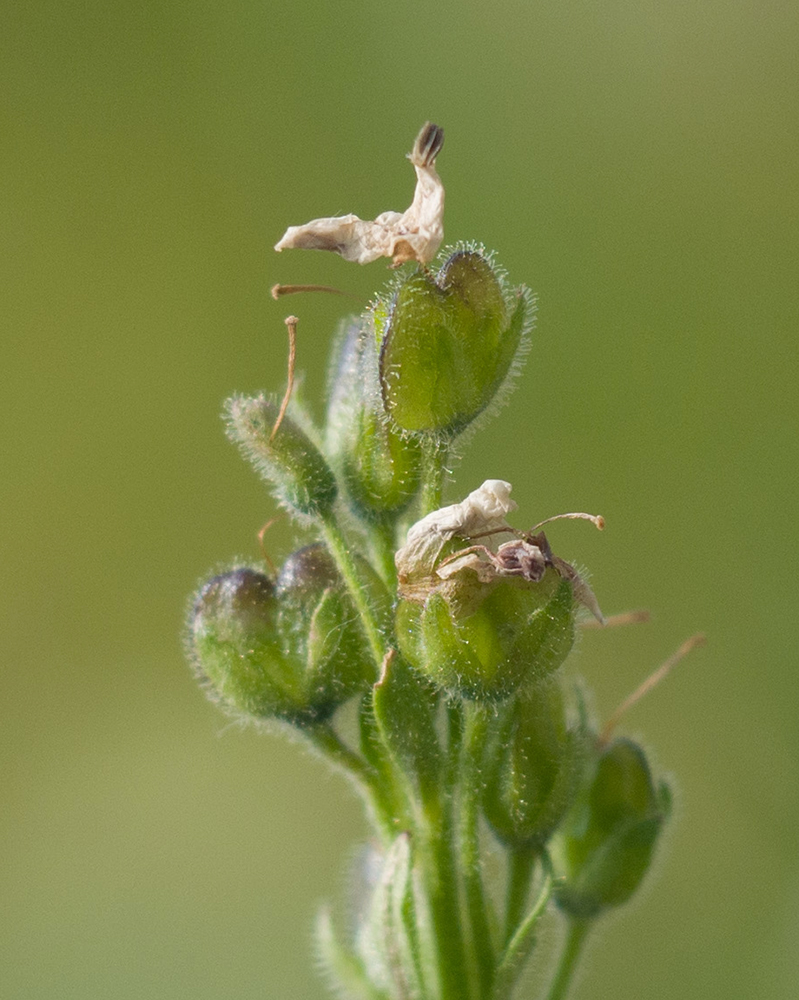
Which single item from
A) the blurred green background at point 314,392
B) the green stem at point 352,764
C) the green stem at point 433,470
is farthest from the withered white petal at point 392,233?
the blurred green background at point 314,392

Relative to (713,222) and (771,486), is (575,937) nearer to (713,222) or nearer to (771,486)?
(771,486)

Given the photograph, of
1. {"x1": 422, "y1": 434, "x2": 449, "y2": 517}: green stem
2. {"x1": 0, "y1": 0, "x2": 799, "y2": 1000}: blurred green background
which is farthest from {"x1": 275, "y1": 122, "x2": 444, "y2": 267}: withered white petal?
{"x1": 0, "y1": 0, "x2": 799, "y2": 1000}: blurred green background

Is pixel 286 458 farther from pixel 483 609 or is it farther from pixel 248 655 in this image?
pixel 483 609

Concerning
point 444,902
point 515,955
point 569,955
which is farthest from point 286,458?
point 569,955

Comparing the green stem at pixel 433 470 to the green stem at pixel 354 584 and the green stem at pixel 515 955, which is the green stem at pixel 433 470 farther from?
the green stem at pixel 515 955

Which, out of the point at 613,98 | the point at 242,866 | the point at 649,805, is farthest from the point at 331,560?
the point at 613,98

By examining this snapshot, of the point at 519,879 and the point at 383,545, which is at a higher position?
the point at 383,545
